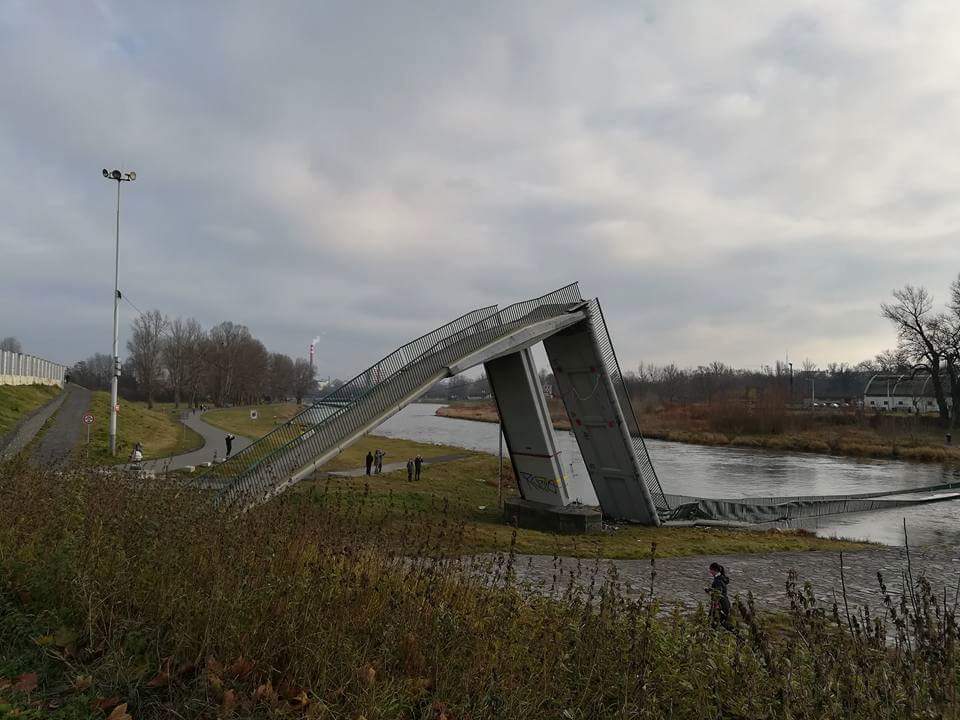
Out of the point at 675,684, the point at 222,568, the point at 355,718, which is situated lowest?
the point at 675,684

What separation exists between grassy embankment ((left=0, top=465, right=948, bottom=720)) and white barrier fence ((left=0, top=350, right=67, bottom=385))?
55.9 m

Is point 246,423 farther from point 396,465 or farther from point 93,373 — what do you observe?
point 93,373

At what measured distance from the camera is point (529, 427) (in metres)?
18.6

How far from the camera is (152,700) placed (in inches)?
147

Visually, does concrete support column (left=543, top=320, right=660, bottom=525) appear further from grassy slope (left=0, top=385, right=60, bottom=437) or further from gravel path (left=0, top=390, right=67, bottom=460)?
grassy slope (left=0, top=385, right=60, bottom=437)

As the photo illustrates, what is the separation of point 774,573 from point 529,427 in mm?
7817

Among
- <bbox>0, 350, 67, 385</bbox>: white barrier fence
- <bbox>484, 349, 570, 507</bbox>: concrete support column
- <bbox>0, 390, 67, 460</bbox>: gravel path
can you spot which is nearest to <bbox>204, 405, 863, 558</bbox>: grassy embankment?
<bbox>484, 349, 570, 507</bbox>: concrete support column

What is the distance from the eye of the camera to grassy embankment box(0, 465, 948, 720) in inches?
145

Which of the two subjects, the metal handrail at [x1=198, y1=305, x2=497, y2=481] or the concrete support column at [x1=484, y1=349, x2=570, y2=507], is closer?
the metal handrail at [x1=198, y1=305, x2=497, y2=481]

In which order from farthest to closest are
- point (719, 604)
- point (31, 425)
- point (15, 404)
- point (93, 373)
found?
point (93, 373)
point (15, 404)
point (31, 425)
point (719, 604)

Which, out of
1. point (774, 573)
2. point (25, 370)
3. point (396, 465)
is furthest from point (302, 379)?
point (774, 573)

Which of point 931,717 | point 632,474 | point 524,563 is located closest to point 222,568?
point 931,717

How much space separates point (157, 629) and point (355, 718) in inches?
63.2

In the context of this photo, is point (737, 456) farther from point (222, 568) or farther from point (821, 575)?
point (222, 568)
